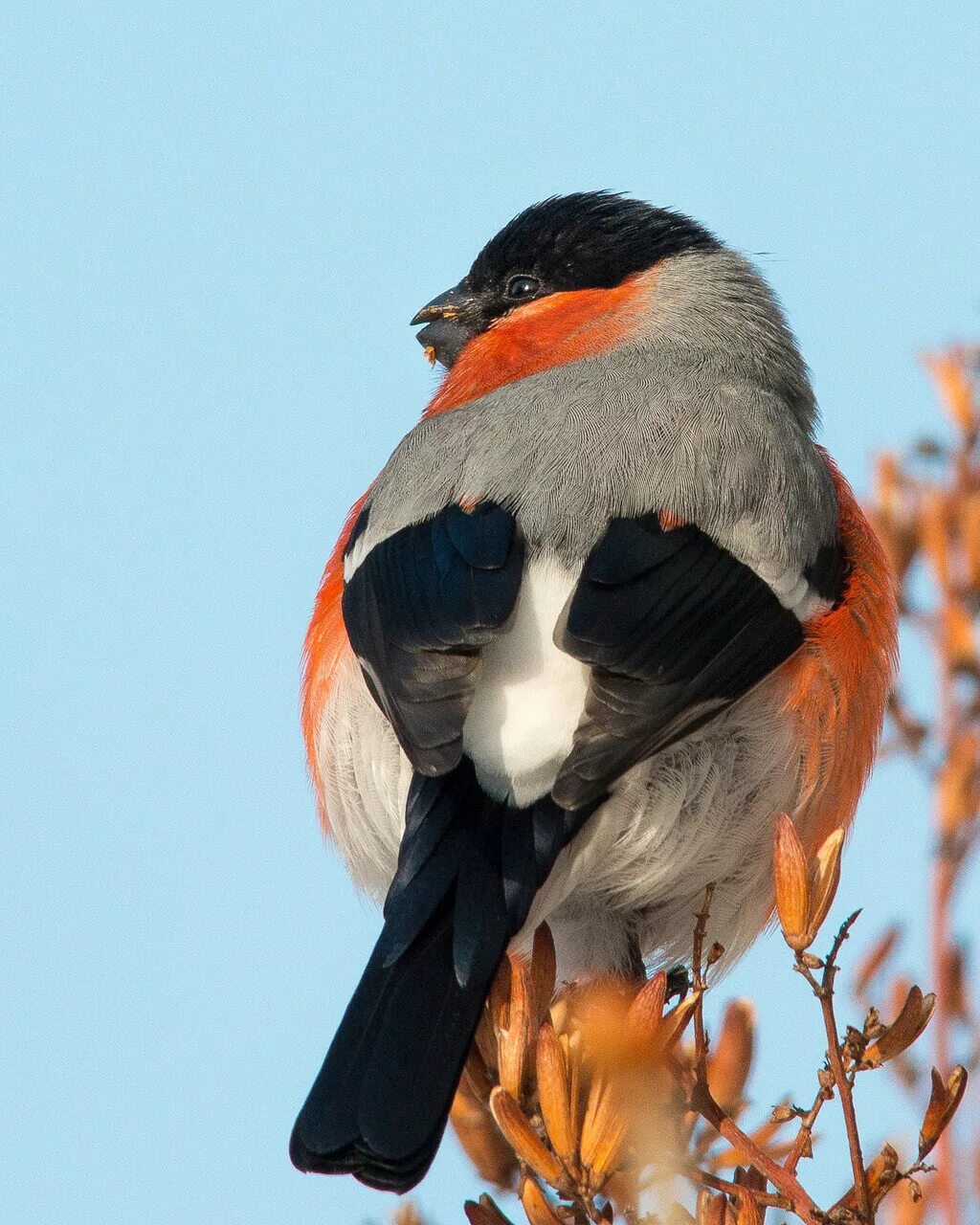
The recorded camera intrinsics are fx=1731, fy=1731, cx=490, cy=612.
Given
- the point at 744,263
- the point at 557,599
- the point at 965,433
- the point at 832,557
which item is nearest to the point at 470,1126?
the point at 557,599

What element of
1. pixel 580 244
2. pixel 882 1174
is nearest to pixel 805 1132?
pixel 882 1174

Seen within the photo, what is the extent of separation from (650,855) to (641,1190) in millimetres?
986

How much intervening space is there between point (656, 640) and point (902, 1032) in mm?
905

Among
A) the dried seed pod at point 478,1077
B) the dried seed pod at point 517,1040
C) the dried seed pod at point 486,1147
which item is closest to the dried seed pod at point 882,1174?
the dried seed pod at point 517,1040

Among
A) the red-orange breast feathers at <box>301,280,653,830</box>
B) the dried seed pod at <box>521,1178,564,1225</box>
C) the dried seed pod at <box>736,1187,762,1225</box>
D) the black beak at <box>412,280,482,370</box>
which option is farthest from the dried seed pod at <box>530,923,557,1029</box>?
the black beak at <box>412,280,482,370</box>

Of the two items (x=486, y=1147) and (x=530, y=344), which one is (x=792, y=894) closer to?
(x=486, y=1147)

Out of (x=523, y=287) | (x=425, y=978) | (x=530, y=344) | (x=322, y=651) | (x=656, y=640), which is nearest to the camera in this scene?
(x=425, y=978)

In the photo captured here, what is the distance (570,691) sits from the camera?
3.06 meters

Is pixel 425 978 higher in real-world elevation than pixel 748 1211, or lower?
higher

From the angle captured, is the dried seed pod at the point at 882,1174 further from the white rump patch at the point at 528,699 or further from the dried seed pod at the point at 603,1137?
the white rump patch at the point at 528,699

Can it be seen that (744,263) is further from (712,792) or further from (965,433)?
(712,792)

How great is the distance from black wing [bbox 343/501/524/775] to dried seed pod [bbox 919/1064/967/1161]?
102 cm

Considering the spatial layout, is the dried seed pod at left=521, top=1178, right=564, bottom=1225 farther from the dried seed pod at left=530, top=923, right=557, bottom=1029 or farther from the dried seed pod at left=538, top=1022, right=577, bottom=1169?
the dried seed pod at left=530, top=923, right=557, bottom=1029

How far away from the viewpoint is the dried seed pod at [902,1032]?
2.35 meters
